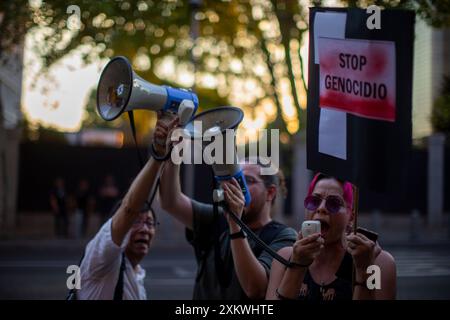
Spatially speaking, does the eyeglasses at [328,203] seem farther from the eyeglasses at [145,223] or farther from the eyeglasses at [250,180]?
the eyeglasses at [145,223]

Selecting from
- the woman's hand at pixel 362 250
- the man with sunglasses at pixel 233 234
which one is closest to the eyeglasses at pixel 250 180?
the man with sunglasses at pixel 233 234

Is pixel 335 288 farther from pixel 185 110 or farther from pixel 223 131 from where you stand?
pixel 185 110

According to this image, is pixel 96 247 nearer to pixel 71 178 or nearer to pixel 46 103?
pixel 46 103

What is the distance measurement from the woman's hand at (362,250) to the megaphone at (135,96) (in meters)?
0.84

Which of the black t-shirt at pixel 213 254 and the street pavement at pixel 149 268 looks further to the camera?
the street pavement at pixel 149 268

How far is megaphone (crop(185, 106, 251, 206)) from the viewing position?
7.74ft

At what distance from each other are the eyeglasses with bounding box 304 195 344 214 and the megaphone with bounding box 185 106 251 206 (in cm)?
34

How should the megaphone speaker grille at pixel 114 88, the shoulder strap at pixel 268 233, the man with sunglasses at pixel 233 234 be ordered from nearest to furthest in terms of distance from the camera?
1. the megaphone speaker grille at pixel 114 88
2. the man with sunglasses at pixel 233 234
3. the shoulder strap at pixel 268 233

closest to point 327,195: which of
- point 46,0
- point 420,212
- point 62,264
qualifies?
point 46,0

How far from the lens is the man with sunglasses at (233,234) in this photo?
2.36 m

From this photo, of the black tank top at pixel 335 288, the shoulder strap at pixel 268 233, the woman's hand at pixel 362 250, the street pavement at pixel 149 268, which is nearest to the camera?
the woman's hand at pixel 362 250

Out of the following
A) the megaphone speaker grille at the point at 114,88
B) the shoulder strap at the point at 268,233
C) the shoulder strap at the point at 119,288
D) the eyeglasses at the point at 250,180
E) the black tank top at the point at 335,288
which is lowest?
the shoulder strap at the point at 119,288

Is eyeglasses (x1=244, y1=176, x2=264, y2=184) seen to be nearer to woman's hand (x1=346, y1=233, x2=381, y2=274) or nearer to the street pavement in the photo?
woman's hand (x1=346, y1=233, x2=381, y2=274)

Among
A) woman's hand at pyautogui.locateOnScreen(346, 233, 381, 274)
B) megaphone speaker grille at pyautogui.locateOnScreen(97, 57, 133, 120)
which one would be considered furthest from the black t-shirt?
megaphone speaker grille at pyautogui.locateOnScreen(97, 57, 133, 120)
